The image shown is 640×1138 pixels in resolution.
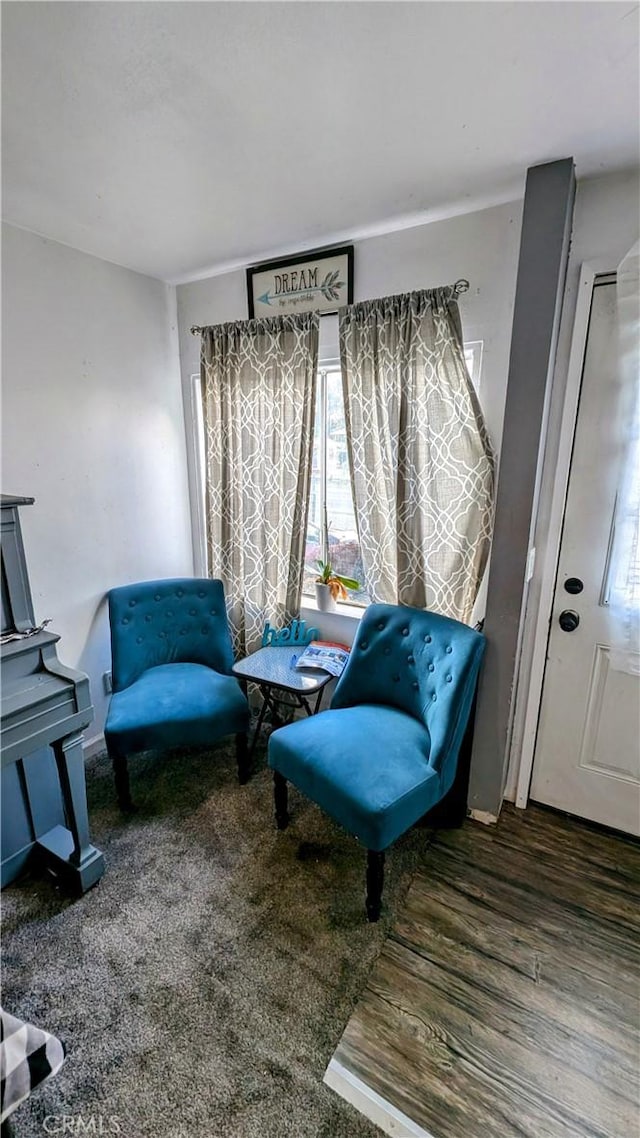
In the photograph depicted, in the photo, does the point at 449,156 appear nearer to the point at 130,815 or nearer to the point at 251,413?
the point at 251,413

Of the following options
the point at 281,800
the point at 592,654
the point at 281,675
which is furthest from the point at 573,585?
the point at 281,800

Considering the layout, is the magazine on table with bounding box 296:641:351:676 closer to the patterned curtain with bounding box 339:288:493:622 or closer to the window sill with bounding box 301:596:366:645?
the window sill with bounding box 301:596:366:645

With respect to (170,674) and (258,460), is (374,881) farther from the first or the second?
(258,460)

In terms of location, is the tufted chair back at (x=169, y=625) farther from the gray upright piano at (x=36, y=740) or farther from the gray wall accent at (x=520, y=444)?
the gray wall accent at (x=520, y=444)

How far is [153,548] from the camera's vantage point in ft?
8.55

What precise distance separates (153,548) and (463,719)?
6.07 feet

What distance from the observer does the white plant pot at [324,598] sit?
7.79ft

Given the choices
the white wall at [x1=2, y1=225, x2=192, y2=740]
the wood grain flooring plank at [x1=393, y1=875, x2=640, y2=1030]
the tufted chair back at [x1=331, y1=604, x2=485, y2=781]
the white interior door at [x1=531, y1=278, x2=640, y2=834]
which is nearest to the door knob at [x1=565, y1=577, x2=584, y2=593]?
the white interior door at [x1=531, y1=278, x2=640, y2=834]

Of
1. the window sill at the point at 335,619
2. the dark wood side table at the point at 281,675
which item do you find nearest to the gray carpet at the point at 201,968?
the dark wood side table at the point at 281,675

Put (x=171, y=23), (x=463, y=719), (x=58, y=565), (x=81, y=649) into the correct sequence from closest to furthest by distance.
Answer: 1. (x=171, y=23)
2. (x=463, y=719)
3. (x=58, y=565)
4. (x=81, y=649)

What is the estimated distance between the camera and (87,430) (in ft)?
7.20

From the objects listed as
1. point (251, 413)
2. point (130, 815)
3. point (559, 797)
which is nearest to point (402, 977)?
point (559, 797)

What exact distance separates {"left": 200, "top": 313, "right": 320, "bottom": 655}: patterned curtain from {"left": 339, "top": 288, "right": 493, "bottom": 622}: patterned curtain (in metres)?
0.29

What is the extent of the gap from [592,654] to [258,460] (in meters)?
1.77
